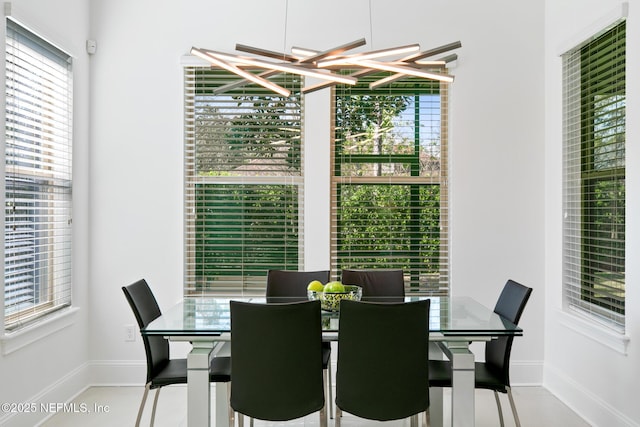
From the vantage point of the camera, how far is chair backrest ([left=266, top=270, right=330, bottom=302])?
347 cm

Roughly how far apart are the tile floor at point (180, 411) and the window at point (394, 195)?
96 cm

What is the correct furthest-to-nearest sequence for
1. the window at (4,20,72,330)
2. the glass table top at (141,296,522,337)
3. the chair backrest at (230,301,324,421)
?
the window at (4,20,72,330) → the glass table top at (141,296,522,337) → the chair backrest at (230,301,324,421)

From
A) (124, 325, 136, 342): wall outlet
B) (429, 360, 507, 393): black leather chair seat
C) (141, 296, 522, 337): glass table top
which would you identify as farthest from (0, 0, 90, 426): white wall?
(429, 360, 507, 393): black leather chair seat

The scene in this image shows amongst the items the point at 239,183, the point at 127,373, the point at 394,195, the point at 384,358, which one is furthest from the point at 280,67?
the point at 127,373

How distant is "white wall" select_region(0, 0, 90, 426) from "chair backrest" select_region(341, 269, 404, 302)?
78.3 inches

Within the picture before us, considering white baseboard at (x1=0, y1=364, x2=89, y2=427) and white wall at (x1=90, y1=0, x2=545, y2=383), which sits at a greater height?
white wall at (x1=90, y1=0, x2=545, y2=383)

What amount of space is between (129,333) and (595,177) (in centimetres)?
357

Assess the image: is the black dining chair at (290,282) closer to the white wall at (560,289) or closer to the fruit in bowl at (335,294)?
the fruit in bowl at (335,294)

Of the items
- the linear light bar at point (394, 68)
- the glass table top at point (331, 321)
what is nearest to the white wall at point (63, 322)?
the glass table top at point (331, 321)

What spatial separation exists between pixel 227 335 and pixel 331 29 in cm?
263

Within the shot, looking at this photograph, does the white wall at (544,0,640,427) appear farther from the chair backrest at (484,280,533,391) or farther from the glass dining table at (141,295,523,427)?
the glass dining table at (141,295,523,427)

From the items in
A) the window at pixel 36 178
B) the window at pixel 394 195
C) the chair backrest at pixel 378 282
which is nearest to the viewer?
the window at pixel 36 178

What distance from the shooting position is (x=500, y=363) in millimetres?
2758

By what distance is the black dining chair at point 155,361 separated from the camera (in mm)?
2730
